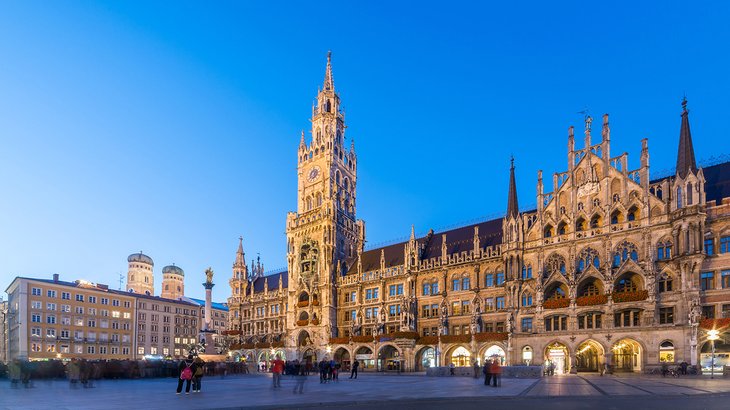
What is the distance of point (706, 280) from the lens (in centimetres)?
5275

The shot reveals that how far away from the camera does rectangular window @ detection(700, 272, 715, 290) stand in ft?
172

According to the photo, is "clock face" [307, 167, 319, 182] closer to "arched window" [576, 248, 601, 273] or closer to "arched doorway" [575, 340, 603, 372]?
"arched window" [576, 248, 601, 273]

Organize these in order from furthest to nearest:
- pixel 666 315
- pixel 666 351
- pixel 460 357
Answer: pixel 460 357, pixel 666 315, pixel 666 351

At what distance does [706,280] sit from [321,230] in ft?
177

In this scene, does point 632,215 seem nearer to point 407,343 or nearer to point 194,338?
point 407,343

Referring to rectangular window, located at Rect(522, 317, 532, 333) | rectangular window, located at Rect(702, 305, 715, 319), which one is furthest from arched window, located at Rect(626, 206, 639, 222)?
rectangular window, located at Rect(522, 317, 532, 333)

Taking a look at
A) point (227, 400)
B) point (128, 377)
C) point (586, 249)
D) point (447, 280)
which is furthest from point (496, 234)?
point (227, 400)

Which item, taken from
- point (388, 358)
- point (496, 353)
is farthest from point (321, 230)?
point (496, 353)

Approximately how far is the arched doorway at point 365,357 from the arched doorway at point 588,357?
90.8 feet

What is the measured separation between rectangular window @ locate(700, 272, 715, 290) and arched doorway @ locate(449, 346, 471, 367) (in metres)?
26.8

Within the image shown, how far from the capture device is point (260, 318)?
101438 mm

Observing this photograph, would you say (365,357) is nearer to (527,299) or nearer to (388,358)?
(388,358)

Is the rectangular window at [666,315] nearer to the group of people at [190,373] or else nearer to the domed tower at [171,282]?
the group of people at [190,373]

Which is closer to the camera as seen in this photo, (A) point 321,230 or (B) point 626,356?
(B) point 626,356
